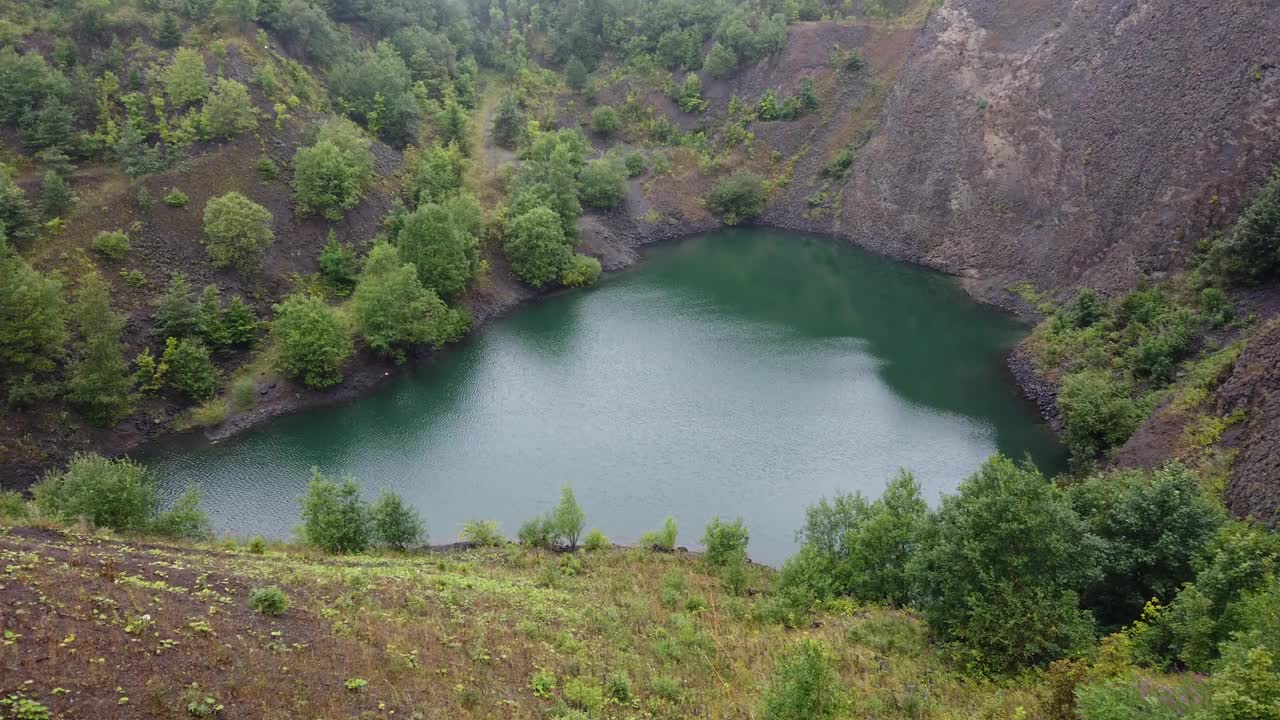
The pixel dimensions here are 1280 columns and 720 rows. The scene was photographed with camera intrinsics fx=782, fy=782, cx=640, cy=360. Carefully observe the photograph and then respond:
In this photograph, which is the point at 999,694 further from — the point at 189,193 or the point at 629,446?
the point at 189,193

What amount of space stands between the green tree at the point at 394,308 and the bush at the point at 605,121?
117 ft

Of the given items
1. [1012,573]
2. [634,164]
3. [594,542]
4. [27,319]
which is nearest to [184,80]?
[27,319]

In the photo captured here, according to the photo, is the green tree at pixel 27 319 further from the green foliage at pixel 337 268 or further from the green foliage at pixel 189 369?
the green foliage at pixel 337 268

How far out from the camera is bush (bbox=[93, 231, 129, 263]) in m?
44.5

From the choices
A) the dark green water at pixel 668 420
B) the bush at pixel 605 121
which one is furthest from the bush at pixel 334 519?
the bush at pixel 605 121

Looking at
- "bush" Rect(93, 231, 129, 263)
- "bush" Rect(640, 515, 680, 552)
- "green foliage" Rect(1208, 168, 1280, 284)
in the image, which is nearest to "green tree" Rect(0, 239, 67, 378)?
"bush" Rect(93, 231, 129, 263)

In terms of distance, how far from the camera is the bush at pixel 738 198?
246 ft

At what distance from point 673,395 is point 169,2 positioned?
157 ft

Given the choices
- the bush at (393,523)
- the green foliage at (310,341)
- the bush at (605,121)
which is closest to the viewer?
the bush at (393,523)

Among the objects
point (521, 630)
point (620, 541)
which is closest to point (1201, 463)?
point (620, 541)

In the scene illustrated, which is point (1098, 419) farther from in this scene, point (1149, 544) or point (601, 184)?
point (601, 184)

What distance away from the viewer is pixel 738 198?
75500 mm

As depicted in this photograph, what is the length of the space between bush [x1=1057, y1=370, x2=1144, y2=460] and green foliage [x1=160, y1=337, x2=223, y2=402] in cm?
4479

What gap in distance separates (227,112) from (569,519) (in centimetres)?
4020
